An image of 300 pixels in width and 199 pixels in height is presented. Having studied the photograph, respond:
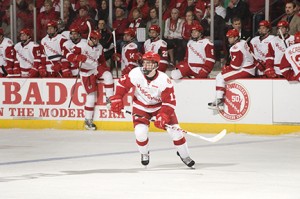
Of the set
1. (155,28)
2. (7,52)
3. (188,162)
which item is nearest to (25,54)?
(7,52)

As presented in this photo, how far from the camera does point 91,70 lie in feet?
54.2

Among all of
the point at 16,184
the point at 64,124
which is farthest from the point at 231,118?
the point at 16,184

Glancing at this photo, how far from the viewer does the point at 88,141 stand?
1498cm

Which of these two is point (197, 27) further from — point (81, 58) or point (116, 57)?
point (81, 58)

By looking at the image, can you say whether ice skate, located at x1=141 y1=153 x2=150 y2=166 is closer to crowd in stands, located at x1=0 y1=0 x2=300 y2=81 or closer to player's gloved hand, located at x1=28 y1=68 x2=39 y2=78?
crowd in stands, located at x1=0 y1=0 x2=300 y2=81

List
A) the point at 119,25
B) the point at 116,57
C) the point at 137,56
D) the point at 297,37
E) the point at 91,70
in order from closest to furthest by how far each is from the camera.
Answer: the point at 297,37, the point at 91,70, the point at 137,56, the point at 116,57, the point at 119,25

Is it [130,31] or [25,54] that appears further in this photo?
[25,54]

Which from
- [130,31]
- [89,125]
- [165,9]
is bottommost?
[89,125]

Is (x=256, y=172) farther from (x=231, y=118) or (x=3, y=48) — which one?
(x=3, y=48)

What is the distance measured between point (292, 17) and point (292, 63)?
977 millimetres

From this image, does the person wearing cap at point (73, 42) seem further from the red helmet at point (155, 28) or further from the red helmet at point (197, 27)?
the red helmet at point (197, 27)

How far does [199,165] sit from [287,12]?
185 inches

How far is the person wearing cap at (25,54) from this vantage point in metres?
17.4

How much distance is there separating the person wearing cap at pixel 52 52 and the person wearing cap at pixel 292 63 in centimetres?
395
